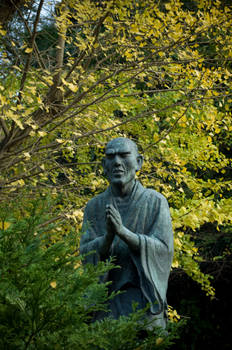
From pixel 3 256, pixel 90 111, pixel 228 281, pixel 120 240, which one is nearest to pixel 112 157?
pixel 120 240

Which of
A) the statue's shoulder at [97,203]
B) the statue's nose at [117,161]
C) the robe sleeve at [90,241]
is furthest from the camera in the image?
the statue's shoulder at [97,203]

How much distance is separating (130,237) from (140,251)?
0.42 feet

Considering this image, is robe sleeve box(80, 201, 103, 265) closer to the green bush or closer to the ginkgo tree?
the green bush

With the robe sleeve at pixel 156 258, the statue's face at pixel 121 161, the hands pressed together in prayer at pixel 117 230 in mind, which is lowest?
the robe sleeve at pixel 156 258

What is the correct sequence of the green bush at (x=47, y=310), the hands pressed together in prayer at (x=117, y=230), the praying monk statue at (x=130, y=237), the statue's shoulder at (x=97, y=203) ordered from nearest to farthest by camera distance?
the green bush at (x=47, y=310) < the hands pressed together in prayer at (x=117, y=230) < the praying monk statue at (x=130, y=237) < the statue's shoulder at (x=97, y=203)

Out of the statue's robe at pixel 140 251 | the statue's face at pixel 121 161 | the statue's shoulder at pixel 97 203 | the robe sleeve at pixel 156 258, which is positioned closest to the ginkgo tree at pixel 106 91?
the statue's shoulder at pixel 97 203

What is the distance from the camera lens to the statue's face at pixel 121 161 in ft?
10.8

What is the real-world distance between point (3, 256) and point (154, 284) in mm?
1108

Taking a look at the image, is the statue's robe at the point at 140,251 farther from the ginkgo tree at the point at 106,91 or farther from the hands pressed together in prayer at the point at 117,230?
the ginkgo tree at the point at 106,91

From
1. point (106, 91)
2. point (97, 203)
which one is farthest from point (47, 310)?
point (106, 91)

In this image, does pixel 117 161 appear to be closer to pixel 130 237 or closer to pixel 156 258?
pixel 130 237

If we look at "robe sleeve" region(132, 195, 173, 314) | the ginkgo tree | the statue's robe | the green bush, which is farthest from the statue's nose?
the ginkgo tree

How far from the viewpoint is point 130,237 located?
3.00m

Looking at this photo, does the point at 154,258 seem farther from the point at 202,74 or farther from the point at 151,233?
the point at 202,74
